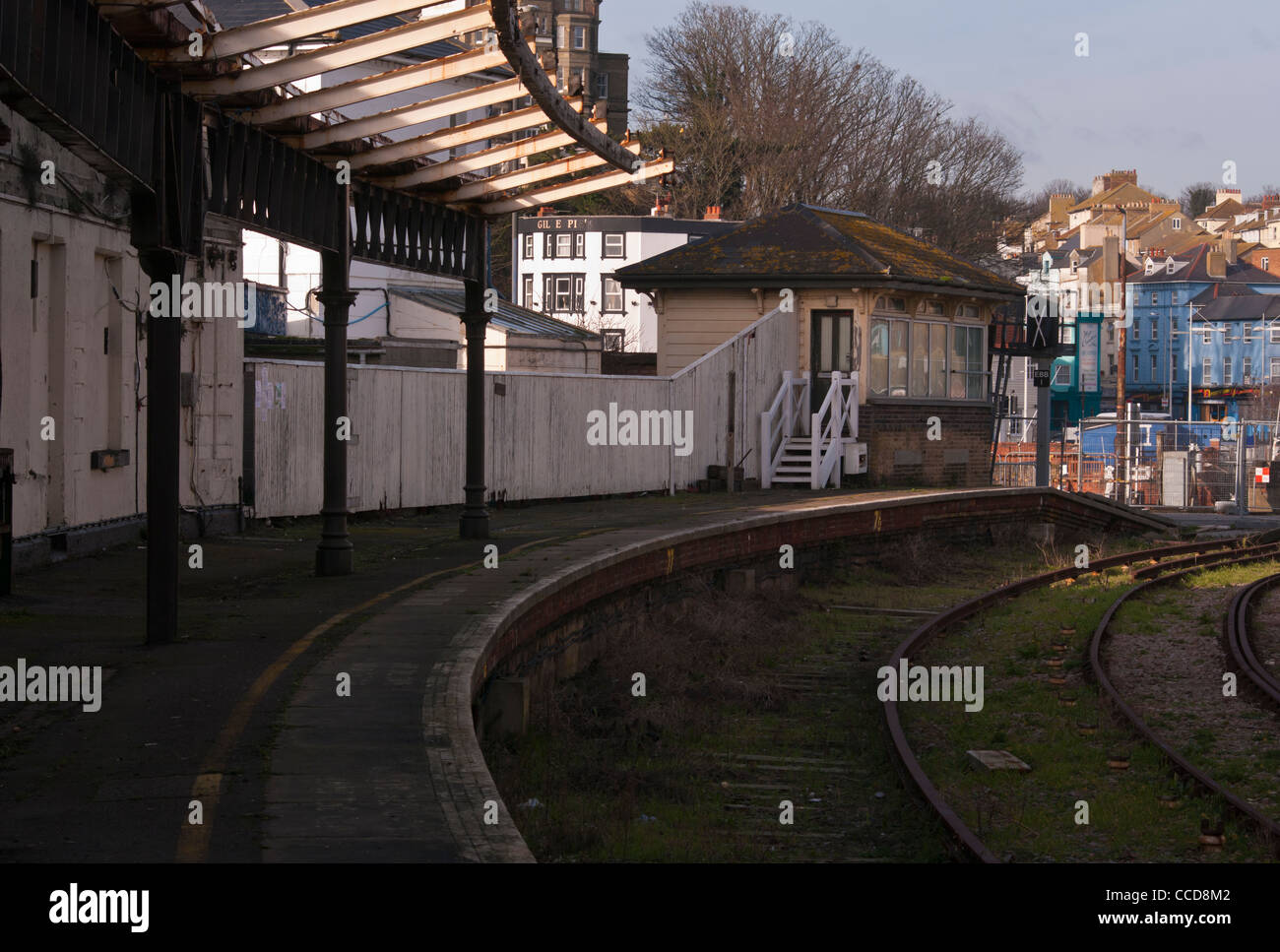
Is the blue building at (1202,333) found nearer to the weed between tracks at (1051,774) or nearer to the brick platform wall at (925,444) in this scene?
the brick platform wall at (925,444)

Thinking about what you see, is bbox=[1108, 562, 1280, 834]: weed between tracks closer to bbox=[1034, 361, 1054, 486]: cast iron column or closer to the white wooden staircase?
the white wooden staircase

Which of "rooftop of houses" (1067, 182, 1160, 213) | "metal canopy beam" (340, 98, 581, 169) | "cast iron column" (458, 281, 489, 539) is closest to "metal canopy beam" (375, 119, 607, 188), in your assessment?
"metal canopy beam" (340, 98, 581, 169)

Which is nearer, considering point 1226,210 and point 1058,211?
point 1058,211

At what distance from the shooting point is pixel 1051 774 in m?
10.3

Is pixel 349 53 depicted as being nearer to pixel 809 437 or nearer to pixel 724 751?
pixel 724 751

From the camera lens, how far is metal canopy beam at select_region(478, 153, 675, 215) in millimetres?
16078

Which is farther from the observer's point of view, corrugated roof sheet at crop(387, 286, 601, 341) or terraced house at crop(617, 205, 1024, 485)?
corrugated roof sheet at crop(387, 286, 601, 341)

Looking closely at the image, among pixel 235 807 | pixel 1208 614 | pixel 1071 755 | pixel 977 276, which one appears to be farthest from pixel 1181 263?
pixel 235 807

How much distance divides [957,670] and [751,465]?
12.7m

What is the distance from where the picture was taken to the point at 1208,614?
60.0 ft

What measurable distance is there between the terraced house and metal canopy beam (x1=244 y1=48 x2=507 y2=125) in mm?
14432

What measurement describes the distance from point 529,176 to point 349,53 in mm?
5253

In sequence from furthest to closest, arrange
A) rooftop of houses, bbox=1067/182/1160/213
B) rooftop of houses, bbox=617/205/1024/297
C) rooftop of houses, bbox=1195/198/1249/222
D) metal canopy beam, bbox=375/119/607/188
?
rooftop of houses, bbox=1195/198/1249/222, rooftop of houses, bbox=1067/182/1160/213, rooftop of houses, bbox=617/205/1024/297, metal canopy beam, bbox=375/119/607/188

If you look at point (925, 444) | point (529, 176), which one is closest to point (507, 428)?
point (529, 176)
